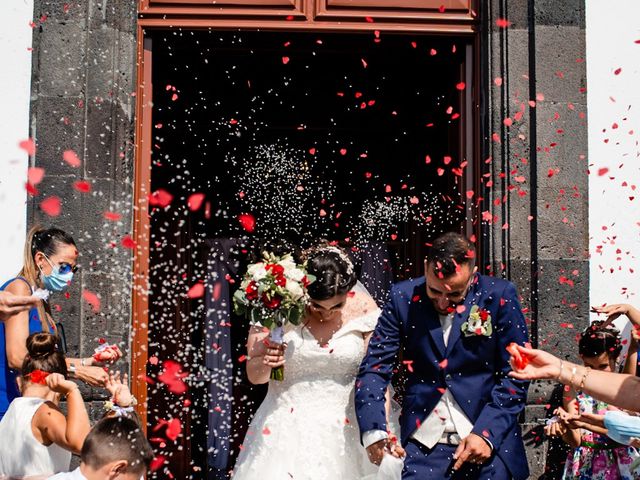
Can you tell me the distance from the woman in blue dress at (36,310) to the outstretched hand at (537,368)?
2163 mm

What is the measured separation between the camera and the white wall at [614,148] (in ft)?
19.6

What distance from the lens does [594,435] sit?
537cm

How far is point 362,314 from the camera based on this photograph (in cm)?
527

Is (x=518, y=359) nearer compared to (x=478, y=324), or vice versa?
(x=518, y=359)

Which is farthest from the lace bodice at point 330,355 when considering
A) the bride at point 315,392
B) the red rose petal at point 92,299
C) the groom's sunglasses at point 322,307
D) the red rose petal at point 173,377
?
the red rose petal at point 173,377

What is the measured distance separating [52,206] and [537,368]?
3.54 metres

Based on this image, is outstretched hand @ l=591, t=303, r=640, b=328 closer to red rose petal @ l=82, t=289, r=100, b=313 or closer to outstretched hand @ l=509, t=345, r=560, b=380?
outstretched hand @ l=509, t=345, r=560, b=380

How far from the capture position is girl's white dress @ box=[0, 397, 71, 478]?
13.6 ft

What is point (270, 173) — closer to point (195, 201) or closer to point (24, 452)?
point (195, 201)

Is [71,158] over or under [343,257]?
over

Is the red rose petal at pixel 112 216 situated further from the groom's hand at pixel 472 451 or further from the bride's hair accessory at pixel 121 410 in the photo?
the groom's hand at pixel 472 451

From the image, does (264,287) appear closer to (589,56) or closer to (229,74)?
(589,56)

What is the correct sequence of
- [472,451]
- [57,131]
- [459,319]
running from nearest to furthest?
[472,451] < [459,319] < [57,131]

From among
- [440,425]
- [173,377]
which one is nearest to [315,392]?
[440,425]
